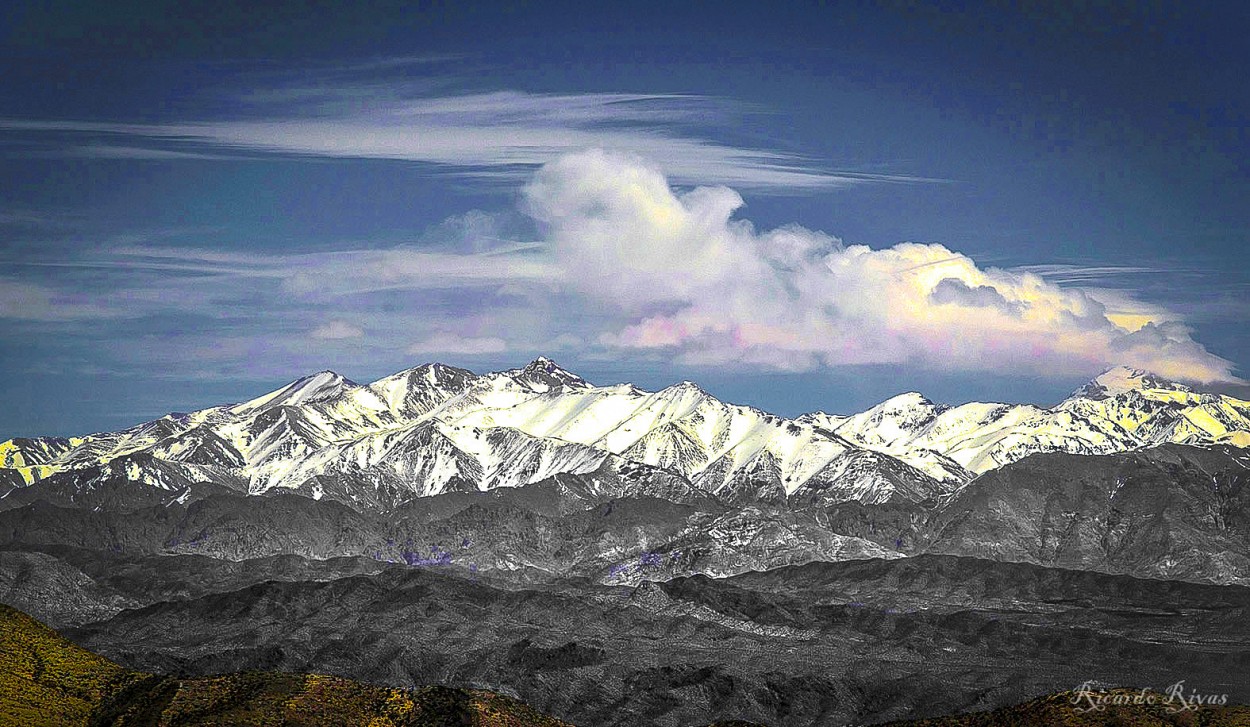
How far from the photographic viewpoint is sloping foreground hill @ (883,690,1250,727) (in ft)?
366

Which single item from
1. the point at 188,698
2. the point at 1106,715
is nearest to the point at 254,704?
the point at 188,698

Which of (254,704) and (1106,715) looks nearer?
(1106,715)

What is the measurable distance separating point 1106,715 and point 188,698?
2716 inches

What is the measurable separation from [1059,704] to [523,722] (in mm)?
41550

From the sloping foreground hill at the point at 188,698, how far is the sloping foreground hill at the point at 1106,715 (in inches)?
1387

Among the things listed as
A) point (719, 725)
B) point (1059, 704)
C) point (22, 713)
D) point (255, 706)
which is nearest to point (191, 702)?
point (255, 706)

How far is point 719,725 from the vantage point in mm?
118375

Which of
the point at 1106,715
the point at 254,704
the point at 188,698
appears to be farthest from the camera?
the point at 254,704

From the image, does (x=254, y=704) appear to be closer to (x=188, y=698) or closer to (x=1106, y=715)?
(x=188, y=698)

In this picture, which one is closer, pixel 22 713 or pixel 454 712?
pixel 22 713

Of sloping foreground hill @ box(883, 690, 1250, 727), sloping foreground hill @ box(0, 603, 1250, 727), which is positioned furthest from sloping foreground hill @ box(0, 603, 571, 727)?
sloping foreground hill @ box(883, 690, 1250, 727)

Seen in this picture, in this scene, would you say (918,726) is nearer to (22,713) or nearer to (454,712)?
(454,712)

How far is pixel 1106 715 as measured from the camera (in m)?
112

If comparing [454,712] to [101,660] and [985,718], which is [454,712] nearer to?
[101,660]
